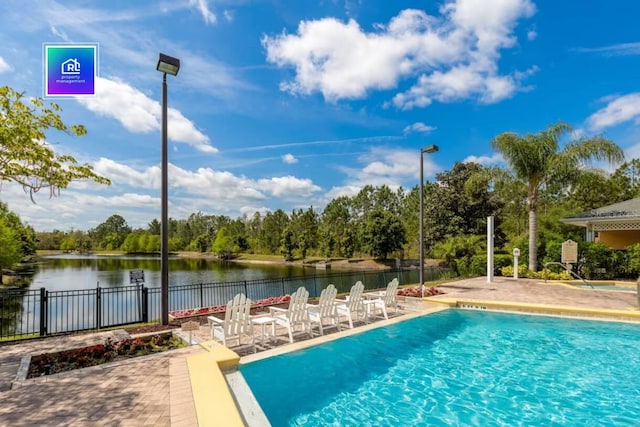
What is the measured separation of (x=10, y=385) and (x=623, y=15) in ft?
66.1

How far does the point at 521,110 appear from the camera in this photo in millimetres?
20453

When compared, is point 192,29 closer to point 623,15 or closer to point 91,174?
point 91,174

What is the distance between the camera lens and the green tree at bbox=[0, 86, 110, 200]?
6.89m

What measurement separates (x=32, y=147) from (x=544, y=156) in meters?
20.8

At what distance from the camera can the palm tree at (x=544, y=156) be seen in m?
16.8

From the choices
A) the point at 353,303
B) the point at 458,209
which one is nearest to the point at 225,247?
A: the point at 458,209

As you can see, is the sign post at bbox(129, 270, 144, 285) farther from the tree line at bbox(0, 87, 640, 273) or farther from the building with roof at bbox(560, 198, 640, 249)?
the building with roof at bbox(560, 198, 640, 249)

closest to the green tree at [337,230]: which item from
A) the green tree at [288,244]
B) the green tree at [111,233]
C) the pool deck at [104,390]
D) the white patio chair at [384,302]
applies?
the green tree at [288,244]

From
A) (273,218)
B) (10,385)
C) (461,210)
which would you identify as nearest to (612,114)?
(461,210)

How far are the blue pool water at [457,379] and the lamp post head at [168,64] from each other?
6.27 m

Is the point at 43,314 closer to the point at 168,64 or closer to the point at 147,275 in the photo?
the point at 168,64

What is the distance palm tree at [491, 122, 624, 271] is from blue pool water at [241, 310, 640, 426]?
1115 centimetres

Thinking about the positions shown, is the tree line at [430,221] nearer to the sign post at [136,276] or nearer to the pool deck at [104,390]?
the sign post at [136,276]

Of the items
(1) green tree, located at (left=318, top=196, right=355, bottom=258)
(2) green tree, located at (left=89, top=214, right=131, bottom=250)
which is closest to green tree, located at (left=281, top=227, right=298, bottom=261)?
(1) green tree, located at (left=318, top=196, right=355, bottom=258)
